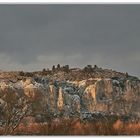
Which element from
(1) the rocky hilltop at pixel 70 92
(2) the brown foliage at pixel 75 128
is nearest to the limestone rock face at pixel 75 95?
(1) the rocky hilltop at pixel 70 92

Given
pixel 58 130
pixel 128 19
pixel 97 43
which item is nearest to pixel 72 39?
pixel 97 43

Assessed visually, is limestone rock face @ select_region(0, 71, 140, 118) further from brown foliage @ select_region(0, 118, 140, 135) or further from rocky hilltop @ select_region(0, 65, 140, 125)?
brown foliage @ select_region(0, 118, 140, 135)

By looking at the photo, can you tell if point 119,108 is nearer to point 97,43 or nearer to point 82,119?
point 82,119

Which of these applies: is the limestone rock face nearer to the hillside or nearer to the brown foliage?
the hillside

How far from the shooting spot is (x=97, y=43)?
5742 mm

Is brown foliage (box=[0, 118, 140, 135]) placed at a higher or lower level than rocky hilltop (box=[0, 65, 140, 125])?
lower

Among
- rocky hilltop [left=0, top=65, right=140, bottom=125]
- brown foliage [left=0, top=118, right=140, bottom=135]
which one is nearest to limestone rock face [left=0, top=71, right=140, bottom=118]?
rocky hilltop [left=0, top=65, right=140, bottom=125]

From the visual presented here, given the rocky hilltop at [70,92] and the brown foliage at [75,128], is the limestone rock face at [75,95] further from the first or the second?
the brown foliage at [75,128]

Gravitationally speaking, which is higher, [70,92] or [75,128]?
[70,92]

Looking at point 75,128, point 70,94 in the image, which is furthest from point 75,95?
point 75,128

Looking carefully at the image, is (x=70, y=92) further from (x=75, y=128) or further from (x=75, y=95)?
(x=75, y=128)

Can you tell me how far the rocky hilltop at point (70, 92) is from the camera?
570 centimetres

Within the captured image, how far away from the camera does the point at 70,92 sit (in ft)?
18.9

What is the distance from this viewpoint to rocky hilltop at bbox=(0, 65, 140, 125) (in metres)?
5.70
